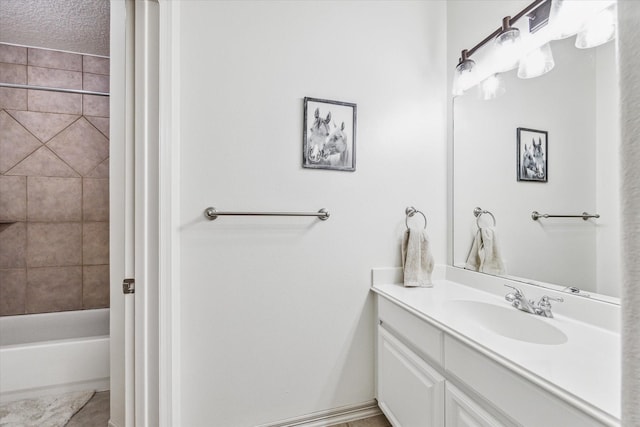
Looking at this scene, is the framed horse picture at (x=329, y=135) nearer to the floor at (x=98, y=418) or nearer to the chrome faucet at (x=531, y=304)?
the chrome faucet at (x=531, y=304)

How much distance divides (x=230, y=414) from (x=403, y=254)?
1154 mm

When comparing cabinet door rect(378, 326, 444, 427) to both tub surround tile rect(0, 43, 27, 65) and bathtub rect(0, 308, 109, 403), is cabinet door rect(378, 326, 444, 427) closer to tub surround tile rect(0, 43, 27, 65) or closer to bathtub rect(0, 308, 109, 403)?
bathtub rect(0, 308, 109, 403)

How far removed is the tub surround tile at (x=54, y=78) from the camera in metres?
2.23

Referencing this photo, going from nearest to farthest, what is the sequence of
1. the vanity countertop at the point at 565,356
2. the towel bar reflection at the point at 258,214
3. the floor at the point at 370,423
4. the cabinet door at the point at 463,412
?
the vanity countertop at the point at 565,356, the cabinet door at the point at 463,412, the towel bar reflection at the point at 258,214, the floor at the point at 370,423

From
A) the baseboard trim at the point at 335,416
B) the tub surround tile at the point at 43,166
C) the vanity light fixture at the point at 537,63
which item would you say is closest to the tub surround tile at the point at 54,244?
the tub surround tile at the point at 43,166

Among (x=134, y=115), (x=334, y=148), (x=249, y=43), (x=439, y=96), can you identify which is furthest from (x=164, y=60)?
(x=439, y=96)

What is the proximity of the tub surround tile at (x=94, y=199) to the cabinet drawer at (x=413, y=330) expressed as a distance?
2256 mm

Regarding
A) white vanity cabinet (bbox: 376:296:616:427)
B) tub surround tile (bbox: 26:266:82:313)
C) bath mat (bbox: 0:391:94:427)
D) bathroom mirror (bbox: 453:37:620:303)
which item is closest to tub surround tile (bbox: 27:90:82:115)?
tub surround tile (bbox: 26:266:82:313)

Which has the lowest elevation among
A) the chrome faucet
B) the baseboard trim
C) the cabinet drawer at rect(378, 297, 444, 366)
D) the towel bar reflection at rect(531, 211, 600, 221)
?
the baseboard trim

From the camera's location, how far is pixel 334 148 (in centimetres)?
151

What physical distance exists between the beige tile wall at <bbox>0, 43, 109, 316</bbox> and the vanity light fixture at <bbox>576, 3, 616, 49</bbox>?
2.98 m

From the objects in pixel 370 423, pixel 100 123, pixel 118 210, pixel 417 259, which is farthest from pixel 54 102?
pixel 370 423

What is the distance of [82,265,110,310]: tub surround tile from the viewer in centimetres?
233

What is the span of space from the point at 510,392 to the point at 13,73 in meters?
3.48
